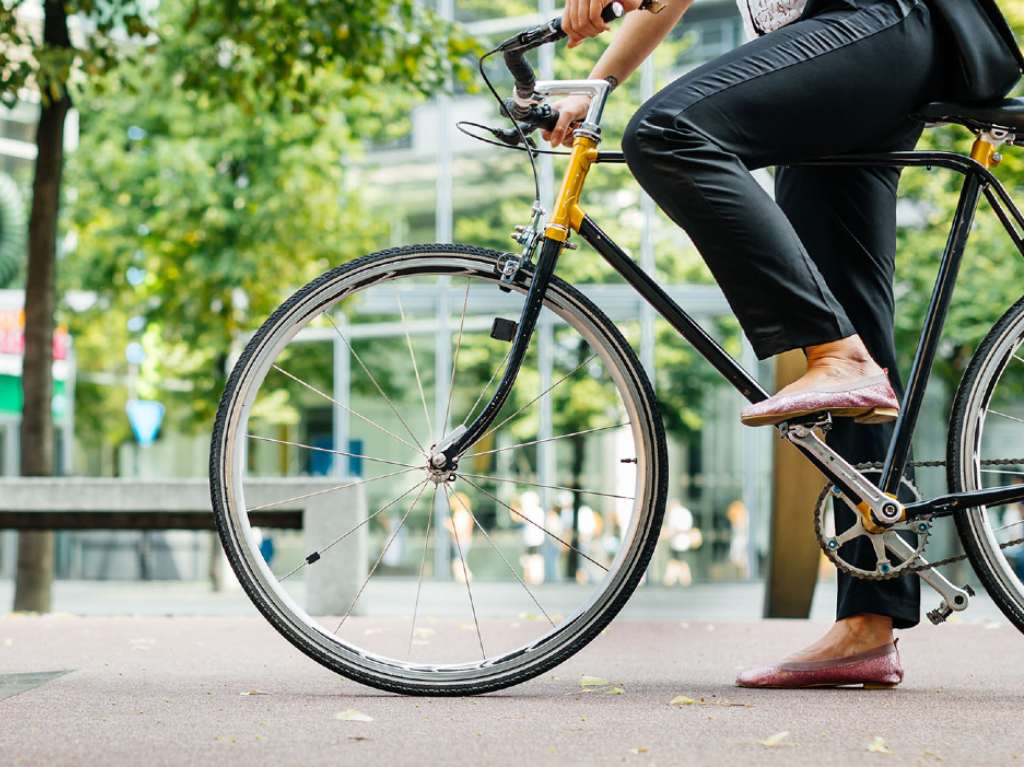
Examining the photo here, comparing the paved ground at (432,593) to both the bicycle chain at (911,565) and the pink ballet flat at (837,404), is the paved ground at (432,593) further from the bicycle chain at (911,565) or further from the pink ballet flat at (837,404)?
the pink ballet flat at (837,404)

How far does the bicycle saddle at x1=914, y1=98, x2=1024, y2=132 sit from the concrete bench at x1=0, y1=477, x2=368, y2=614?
A: 4529mm

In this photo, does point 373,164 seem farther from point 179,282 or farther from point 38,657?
point 38,657

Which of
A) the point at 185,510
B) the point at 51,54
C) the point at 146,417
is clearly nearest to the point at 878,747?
the point at 185,510

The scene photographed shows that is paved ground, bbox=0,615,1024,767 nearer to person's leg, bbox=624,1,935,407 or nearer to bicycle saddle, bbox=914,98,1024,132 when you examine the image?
person's leg, bbox=624,1,935,407

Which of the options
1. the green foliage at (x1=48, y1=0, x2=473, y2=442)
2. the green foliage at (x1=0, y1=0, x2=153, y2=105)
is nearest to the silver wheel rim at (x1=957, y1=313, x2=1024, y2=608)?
the green foliage at (x1=0, y1=0, x2=153, y2=105)

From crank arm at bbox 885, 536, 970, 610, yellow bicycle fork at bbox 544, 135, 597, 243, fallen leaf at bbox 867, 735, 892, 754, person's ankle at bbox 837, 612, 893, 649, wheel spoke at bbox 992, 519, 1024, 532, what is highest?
yellow bicycle fork at bbox 544, 135, 597, 243

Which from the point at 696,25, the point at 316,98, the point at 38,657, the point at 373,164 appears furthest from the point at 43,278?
the point at 696,25

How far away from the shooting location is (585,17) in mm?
2908

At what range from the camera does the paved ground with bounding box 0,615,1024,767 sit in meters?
2.31

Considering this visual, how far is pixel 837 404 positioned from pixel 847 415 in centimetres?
8

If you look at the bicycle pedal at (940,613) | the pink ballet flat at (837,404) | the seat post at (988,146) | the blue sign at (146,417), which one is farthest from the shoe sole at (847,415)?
the blue sign at (146,417)

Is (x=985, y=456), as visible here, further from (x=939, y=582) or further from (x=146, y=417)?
(x=146, y=417)

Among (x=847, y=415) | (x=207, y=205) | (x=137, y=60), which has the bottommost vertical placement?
(x=847, y=415)

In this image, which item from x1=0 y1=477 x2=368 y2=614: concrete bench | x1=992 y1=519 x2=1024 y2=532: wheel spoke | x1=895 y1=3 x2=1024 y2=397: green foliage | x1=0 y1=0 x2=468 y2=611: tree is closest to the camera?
x1=992 y1=519 x2=1024 y2=532: wheel spoke
